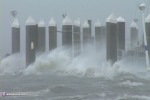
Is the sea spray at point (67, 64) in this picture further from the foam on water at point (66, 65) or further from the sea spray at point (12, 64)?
the sea spray at point (12, 64)

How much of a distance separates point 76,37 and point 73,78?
20.0 meters

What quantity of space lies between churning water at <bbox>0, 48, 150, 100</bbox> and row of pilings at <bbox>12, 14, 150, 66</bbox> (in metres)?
1.01

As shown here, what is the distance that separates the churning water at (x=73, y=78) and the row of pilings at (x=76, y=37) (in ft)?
3.31

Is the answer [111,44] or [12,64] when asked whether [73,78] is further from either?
[12,64]

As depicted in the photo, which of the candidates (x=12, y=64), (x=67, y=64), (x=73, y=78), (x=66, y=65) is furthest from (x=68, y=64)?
(x=73, y=78)

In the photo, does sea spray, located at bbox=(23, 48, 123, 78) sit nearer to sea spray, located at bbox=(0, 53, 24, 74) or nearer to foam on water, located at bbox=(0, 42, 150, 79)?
foam on water, located at bbox=(0, 42, 150, 79)

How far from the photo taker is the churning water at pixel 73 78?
27891mm

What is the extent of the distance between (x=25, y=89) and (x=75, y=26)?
34916 mm

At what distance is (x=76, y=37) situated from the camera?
6372 cm

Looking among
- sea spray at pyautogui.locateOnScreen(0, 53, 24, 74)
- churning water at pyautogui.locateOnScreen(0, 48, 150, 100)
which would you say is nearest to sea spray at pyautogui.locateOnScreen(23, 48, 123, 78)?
churning water at pyautogui.locateOnScreen(0, 48, 150, 100)

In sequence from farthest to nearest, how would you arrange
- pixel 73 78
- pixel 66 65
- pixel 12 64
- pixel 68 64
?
pixel 12 64 < pixel 68 64 < pixel 66 65 < pixel 73 78

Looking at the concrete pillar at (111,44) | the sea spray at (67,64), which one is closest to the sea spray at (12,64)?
the sea spray at (67,64)

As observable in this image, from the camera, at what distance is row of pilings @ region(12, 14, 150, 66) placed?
50250mm

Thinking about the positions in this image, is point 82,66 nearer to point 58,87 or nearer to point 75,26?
point 75,26
